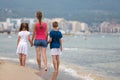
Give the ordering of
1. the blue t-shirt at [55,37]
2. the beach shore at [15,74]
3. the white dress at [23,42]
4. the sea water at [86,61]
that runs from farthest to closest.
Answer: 1. the sea water at [86,61]
2. the white dress at [23,42]
3. the blue t-shirt at [55,37]
4. the beach shore at [15,74]

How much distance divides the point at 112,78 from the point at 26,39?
4782mm

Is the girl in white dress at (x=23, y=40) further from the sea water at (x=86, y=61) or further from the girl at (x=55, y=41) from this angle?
the sea water at (x=86, y=61)

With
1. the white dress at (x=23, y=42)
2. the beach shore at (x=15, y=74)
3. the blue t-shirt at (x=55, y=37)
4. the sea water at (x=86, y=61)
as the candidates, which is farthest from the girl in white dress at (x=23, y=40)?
the sea water at (x=86, y=61)

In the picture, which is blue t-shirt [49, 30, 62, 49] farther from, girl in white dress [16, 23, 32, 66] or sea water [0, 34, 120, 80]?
sea water [0, 34, 120, 80]

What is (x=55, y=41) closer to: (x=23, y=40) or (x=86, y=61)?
(x=23, y=40)

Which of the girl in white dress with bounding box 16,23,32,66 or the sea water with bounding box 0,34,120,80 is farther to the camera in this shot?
the sea water with bounding box 0,34,120,80

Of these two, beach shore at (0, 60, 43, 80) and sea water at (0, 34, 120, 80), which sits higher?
beach shore at (0, 60, 43, 80)

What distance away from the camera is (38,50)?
10.6 m

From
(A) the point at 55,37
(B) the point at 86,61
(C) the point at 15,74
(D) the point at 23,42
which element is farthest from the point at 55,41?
(B) the point at 86,61

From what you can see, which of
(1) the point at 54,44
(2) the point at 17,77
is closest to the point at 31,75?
(2) the point at 17,77

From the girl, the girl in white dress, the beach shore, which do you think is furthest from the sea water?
the beach shore

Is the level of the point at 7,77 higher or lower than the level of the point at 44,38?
lower

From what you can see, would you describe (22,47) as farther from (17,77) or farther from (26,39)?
(17,77)

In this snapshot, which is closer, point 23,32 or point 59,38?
point 59,38
